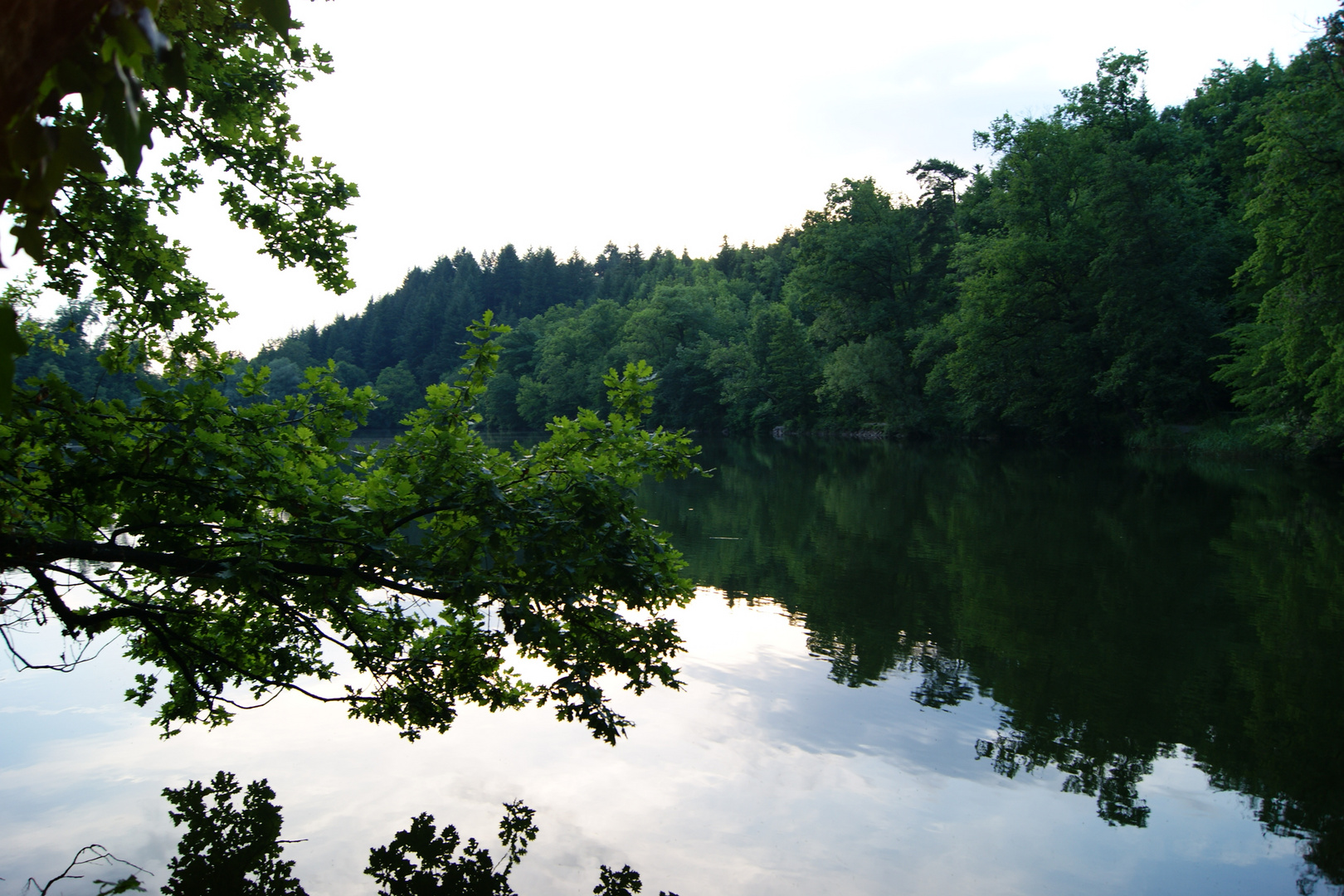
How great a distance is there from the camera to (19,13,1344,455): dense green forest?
81.8 ft

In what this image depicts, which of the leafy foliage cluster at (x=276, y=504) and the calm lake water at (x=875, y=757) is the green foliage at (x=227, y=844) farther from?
the leafy foliage cluster at (x=276, y=504)

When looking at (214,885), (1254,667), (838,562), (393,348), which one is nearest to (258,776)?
(214,885)

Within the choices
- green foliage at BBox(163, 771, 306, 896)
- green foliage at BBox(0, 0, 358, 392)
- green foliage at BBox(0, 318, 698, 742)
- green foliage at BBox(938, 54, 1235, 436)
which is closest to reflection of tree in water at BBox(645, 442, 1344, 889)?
green foliage at BBox(0, 318, 698, 742)

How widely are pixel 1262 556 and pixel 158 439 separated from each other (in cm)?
1459

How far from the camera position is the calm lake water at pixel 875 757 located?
5.39m

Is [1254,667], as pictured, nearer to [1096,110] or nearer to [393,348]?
[1096,110]

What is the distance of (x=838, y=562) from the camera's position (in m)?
14.5

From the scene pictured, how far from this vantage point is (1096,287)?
38500mm

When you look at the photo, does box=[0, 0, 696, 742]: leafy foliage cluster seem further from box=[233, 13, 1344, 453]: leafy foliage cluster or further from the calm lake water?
box=[233, 13, 1344, 453]: leafy foliage cluster

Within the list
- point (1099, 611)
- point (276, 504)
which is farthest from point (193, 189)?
point (1099, 611)

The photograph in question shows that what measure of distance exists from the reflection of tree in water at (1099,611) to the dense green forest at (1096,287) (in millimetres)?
6810

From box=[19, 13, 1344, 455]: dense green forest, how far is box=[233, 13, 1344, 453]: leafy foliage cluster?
3.8 inches

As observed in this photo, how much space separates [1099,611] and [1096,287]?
31484mm

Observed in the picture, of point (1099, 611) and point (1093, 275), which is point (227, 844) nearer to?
point (1099, 611)
